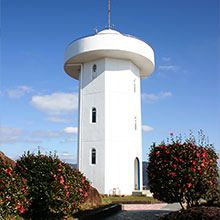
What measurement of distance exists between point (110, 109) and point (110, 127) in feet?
4.27

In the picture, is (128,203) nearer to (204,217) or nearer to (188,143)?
(188,143)

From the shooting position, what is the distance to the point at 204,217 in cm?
681

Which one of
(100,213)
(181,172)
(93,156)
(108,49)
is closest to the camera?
(181,172)

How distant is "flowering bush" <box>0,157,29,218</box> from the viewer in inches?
277

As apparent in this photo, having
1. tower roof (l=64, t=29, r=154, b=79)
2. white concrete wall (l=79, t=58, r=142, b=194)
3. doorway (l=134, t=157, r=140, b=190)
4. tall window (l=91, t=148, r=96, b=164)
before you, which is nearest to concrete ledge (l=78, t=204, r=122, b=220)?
white concrete wall (l=79, t=58, r=142, b=194)

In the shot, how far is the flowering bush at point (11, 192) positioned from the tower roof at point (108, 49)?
14.2m

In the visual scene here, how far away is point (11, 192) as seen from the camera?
7.24 metres

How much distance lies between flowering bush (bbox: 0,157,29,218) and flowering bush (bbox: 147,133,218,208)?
4378mm

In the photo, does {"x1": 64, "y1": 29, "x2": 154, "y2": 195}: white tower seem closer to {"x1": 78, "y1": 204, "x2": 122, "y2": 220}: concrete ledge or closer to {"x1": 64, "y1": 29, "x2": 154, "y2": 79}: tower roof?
{"x1": 64, "y1": 29, "x2": 154, "y2": 79}: tower roof

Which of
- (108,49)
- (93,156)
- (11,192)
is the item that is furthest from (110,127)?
(11,192)

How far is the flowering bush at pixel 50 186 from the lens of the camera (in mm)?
8266

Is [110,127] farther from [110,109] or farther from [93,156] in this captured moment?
[93,156]

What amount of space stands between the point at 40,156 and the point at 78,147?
13002 millimetres

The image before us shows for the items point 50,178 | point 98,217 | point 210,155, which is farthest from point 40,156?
point 210,155
